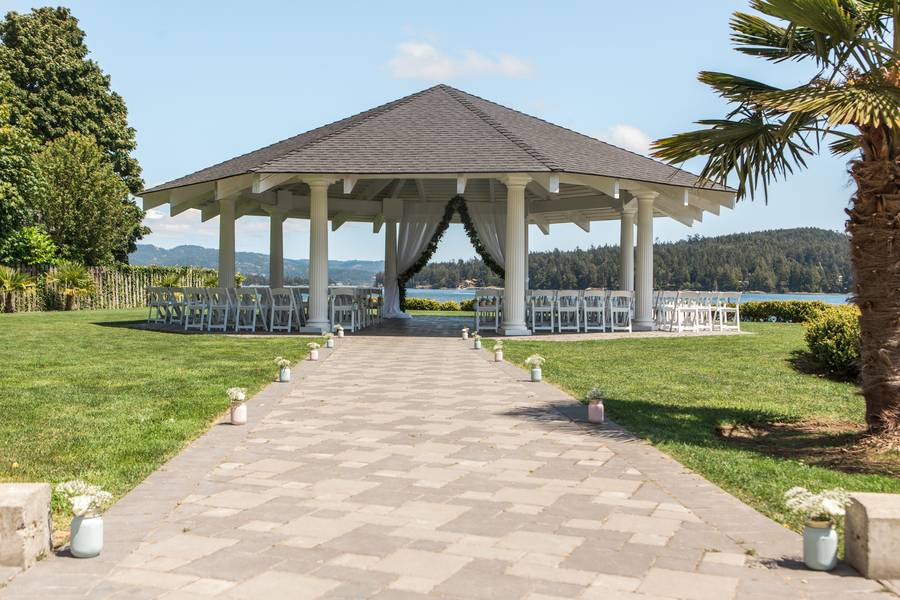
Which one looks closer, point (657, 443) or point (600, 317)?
point (657, 443)

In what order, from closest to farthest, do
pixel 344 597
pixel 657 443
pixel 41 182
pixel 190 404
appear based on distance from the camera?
pixel 344 597, pixel 657 443, pixel 190 404, pixel 41 182

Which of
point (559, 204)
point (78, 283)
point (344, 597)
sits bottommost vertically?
point (344, 597)

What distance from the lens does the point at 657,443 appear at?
21.2ft

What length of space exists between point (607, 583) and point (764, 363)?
10.4m

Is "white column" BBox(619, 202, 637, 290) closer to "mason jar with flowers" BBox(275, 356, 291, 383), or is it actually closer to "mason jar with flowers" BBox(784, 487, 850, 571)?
"mason jar with flowers" BBox(275, 356, 291, 383)

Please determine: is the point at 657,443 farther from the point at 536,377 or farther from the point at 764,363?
the point at 764,363

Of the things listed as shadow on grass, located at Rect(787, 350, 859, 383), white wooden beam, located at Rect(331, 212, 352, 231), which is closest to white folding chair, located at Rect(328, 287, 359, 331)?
white wooden beam, located at Rect(331, 212, 352, 231)

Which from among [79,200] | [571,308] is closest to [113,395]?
[571,308]

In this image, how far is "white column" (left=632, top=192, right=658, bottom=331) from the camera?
1930 cm

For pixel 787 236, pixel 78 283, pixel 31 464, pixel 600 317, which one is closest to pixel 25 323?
pixel 78 283

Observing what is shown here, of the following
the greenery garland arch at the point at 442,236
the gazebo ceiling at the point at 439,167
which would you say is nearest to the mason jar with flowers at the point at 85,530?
the gazebo ceiling at the point at 439,167

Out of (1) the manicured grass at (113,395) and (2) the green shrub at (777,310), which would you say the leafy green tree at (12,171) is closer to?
(1) the manicured grass at (113,395)

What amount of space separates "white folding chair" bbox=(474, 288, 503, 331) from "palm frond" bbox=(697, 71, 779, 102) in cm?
1170

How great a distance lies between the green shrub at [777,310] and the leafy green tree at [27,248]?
24.5 m
